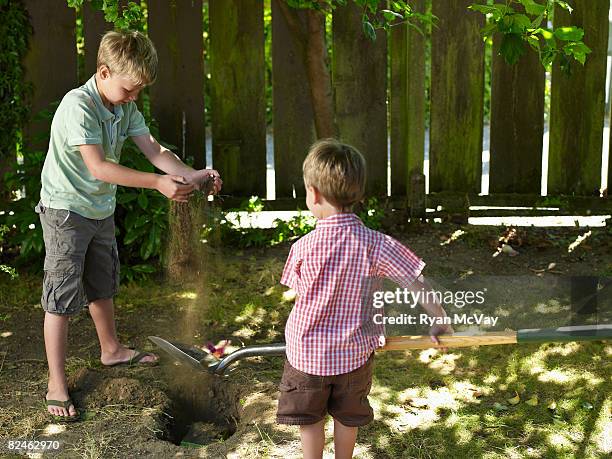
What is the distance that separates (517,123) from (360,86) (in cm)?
105

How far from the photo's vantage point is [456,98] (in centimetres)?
580

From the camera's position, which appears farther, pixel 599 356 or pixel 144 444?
pixel 599 356

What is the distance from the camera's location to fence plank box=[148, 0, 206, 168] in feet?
18.4

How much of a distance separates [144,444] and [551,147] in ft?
11.5

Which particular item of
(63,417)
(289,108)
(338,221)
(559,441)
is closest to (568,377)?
(559,441)

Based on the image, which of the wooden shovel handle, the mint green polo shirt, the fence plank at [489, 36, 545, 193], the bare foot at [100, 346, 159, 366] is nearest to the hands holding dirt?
the mint green polo shirt

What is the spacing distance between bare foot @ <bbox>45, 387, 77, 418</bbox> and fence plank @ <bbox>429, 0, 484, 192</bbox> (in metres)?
2.99

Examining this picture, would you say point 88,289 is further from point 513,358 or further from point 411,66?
point 411,66

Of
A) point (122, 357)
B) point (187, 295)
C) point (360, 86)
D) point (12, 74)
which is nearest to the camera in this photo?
point (122, 357)

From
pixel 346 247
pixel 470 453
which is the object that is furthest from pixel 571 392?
pixel 346 247

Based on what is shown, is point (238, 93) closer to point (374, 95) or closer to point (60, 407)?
point (374, 95)

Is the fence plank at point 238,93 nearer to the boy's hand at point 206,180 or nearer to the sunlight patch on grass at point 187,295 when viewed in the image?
the sunlight patch on grass at point 187,295

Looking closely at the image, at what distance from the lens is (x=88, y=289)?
13.4 feet

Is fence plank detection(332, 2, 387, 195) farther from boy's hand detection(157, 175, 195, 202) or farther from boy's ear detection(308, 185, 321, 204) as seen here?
boy's ear detection(308, 185, 321, 204)
